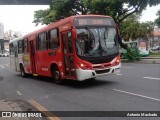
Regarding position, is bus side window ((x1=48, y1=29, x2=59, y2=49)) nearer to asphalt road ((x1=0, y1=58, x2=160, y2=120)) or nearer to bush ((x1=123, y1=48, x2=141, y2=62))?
asphalt road ((x1=0, y1=58, x2=160, y2=120))

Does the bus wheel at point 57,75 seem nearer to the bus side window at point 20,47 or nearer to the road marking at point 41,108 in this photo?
the road marking at point 41,108

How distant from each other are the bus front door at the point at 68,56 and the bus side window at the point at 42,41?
2.81 m

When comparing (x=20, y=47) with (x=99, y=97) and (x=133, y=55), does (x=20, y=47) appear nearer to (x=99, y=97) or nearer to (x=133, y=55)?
(x=99, y=97)

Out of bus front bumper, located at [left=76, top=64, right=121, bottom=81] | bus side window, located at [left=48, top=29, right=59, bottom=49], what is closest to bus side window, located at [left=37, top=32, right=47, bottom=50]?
bus side window, located at [left=48, top=29, right=59, bottom=49]

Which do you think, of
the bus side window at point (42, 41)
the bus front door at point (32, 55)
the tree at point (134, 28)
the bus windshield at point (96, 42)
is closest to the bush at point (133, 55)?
the bus front door at point (32, 55)

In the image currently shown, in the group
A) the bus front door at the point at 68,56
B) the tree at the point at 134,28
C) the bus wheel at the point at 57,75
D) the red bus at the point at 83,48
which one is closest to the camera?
the red bus at the point at 83,48

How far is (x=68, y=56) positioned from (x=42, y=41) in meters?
3.90

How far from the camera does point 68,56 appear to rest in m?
14.3

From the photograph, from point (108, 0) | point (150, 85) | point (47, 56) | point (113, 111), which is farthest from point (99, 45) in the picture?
point (108, 0)

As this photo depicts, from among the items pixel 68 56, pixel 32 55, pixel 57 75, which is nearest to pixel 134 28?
pixel 32 55

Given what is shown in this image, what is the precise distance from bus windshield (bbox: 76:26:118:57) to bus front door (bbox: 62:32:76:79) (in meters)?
0.53

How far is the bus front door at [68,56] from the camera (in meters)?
14.0

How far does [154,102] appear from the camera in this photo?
9836 mm

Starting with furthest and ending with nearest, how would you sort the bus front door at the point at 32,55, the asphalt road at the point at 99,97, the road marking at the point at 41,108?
the bus front door at the point at 32,55 < the asphalt road at the point at 99,97 < the road marking at the point at 41,108
